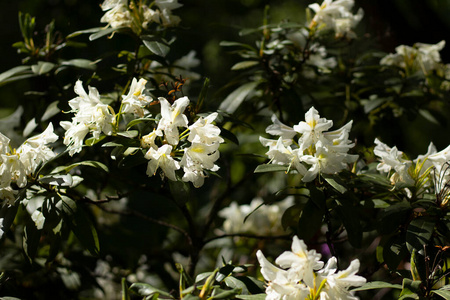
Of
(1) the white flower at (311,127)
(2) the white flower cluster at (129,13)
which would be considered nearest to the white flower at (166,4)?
(2) the white flower cluster at (129,13)

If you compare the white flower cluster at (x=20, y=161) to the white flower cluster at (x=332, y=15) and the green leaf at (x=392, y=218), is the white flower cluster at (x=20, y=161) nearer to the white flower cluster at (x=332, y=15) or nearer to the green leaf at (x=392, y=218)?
the green leaf at (x=392, y=218)

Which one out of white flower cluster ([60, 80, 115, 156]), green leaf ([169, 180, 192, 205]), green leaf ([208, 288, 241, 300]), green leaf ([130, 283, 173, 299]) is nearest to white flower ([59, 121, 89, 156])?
white flower cluster ([60, 80, 115, 156])

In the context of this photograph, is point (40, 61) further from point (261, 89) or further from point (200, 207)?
point (200, 207)

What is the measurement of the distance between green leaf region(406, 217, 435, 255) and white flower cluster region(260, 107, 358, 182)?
20cm

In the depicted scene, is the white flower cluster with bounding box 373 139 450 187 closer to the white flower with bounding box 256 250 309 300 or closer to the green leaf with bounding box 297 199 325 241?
the green leaf with bounding box 297 199 325 241

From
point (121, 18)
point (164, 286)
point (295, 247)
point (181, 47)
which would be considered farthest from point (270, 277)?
point (181, 47)

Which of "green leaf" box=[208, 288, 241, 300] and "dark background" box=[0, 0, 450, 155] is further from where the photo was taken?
"dark background" box=[0, 0, 450, 155]

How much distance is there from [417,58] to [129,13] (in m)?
1.03

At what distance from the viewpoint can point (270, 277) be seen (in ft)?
3.09

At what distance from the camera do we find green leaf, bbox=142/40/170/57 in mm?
1351

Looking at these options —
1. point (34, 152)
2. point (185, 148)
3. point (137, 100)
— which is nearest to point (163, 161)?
point (185, 148)

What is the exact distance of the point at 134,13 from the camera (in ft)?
4.64

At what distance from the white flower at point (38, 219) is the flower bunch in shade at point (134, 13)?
1.77 ft

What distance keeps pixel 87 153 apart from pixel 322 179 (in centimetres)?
74
